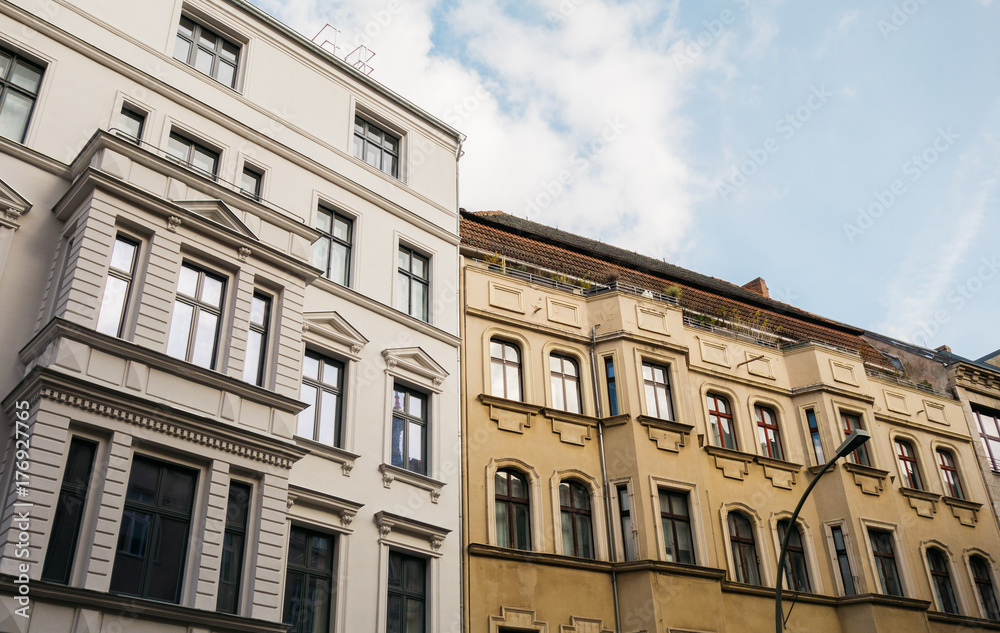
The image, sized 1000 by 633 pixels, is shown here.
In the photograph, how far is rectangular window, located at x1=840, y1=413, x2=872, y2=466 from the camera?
25.9 m

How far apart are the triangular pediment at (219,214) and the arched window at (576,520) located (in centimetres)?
913

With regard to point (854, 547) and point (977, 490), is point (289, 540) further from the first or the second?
point (977, 490)

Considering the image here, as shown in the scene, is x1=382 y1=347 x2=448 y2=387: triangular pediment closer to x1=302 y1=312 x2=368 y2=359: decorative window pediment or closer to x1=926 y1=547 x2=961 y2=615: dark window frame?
x1=302 y1=312 x2=368 y2=359: decorative window pediment

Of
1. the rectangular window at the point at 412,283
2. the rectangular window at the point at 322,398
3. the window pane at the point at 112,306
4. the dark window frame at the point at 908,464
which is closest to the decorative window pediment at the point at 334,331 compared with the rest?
the rectangular window at the point at 322,398

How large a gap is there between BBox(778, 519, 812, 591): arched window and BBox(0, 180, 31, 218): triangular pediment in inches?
720

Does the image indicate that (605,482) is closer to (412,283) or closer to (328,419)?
(412,283)

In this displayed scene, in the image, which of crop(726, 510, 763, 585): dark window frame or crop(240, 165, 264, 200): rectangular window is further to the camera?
crop(726, 510, 763, 585): dark window frame

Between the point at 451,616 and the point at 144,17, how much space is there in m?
13.3

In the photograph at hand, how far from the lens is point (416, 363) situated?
1970 centimetres

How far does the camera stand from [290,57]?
69.1ft

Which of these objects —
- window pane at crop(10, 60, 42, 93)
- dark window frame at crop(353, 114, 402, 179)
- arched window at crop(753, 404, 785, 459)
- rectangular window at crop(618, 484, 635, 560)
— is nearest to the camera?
window pane at crop(10, 60, 42, 93)

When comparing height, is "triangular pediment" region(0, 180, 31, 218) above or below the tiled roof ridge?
below

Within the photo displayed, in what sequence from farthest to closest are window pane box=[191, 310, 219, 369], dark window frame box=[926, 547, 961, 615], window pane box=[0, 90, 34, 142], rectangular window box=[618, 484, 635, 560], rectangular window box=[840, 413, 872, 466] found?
rectangular window box=[840, 413, 872, 466], dark window frame box=[926, 547, 961, 615], rectangular window box=[618, 484, 635, 560], window pane box=[0, 90, 34, 142], window pane box=[191, 310, 219, 369]

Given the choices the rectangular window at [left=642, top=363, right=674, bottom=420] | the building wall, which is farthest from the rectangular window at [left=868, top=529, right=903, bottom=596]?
the rectangular window at [left=642, top=363, right=674, bottom=420]
